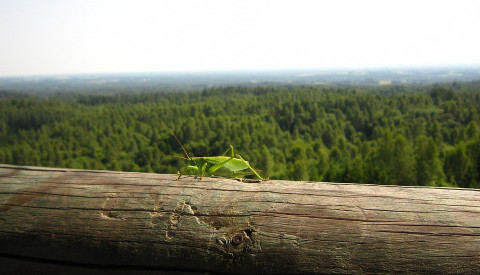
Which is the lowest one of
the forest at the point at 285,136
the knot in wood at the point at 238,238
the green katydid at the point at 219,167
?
the forest at the point at 285,136

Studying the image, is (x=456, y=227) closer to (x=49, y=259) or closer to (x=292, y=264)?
(x=292, y=264)

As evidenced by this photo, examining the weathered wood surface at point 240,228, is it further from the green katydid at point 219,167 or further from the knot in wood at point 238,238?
the green katydid at point 219,167

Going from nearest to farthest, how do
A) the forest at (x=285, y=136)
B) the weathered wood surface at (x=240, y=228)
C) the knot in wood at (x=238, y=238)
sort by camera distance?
the weathered wood surface at (x=240, y=228), the knot in wood at (x=238, y=238), the forest at (x=285, y=136)

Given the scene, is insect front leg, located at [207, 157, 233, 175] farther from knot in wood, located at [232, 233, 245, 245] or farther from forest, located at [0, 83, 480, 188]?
forest, located at [0, 83, 480, 188]

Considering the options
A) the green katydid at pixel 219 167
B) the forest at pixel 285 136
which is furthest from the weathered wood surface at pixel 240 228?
the forest at pixel 285 136

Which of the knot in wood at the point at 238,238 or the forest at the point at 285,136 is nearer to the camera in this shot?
the knot in wood at the point at 238,238

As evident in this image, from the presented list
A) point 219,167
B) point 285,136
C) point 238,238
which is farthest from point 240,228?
point 285,136

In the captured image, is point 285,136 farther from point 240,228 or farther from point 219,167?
point 240,228

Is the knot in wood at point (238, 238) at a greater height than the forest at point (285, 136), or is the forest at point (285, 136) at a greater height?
the knot in wood at point (238, 238)
